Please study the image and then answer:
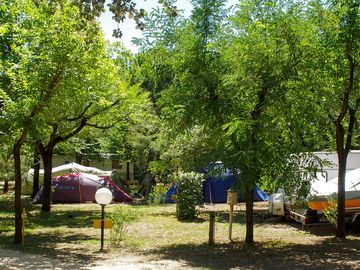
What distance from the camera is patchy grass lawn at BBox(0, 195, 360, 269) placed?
29.2ft

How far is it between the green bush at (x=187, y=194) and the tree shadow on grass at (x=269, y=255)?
17.8ft

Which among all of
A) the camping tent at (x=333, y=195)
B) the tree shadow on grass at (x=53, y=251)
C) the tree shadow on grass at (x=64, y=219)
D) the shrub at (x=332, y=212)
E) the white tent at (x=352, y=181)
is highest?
the white tent at (x=352, y=181)

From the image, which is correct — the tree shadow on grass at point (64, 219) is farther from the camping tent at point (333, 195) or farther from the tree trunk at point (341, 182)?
the tree trunk at point (341, 182)

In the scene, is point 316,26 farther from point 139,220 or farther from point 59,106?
point 139,220

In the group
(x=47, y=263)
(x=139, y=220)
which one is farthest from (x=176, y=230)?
(x=47, y=263)

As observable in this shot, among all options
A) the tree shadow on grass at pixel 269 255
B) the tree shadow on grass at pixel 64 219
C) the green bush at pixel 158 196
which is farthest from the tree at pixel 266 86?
the green bush at pixel 158 196

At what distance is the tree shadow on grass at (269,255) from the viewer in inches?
339

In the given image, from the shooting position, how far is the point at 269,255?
9.57m

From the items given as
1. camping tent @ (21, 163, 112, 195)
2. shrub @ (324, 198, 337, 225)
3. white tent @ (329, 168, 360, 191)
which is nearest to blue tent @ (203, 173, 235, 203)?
camping tent @ (21, 163, 112, 195)

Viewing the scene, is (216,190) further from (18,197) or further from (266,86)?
(266,86)

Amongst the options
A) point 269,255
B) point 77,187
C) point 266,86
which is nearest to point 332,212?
point 269,255

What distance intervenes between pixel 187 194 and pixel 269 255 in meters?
7.18

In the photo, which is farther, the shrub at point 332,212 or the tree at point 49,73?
the shrub at point 332,212

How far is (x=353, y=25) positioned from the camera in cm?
950
